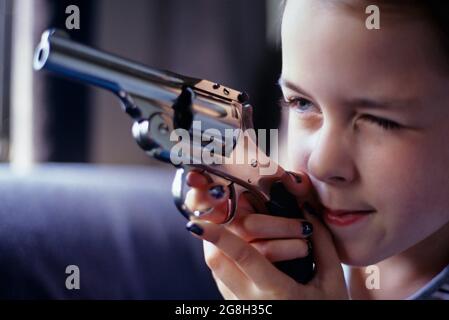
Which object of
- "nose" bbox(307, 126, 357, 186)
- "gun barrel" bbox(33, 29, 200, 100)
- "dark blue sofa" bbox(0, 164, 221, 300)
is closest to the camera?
"gun barrel" bbox(33, 29, 200, 100)

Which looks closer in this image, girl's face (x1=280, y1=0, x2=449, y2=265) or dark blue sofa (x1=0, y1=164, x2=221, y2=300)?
girl's face (x1=280, y1=0, x2=449, y2=265)

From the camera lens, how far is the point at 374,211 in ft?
1.90

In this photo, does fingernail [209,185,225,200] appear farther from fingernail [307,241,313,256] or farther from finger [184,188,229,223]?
fingernail [307,241,313,256]

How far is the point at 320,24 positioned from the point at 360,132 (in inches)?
4.5

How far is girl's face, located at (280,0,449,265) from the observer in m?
0.54

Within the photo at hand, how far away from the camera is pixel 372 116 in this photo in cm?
55

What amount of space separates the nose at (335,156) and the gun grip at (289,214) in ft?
0.16

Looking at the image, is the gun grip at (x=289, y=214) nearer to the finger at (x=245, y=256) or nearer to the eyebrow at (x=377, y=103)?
the finger at (x=245, y=256)

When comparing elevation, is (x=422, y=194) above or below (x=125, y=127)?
below

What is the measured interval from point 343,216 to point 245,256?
12 centimetres

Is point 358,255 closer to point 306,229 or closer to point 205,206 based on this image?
point 306,229

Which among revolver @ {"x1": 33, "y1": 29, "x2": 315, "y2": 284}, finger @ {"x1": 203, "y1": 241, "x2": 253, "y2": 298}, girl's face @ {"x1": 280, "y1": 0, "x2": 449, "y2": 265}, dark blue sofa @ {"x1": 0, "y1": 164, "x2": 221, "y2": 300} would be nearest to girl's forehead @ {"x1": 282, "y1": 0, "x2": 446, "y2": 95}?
girl's face @ {"x1": 280, "y1": 0, "x2": 449, "y2": 265}
